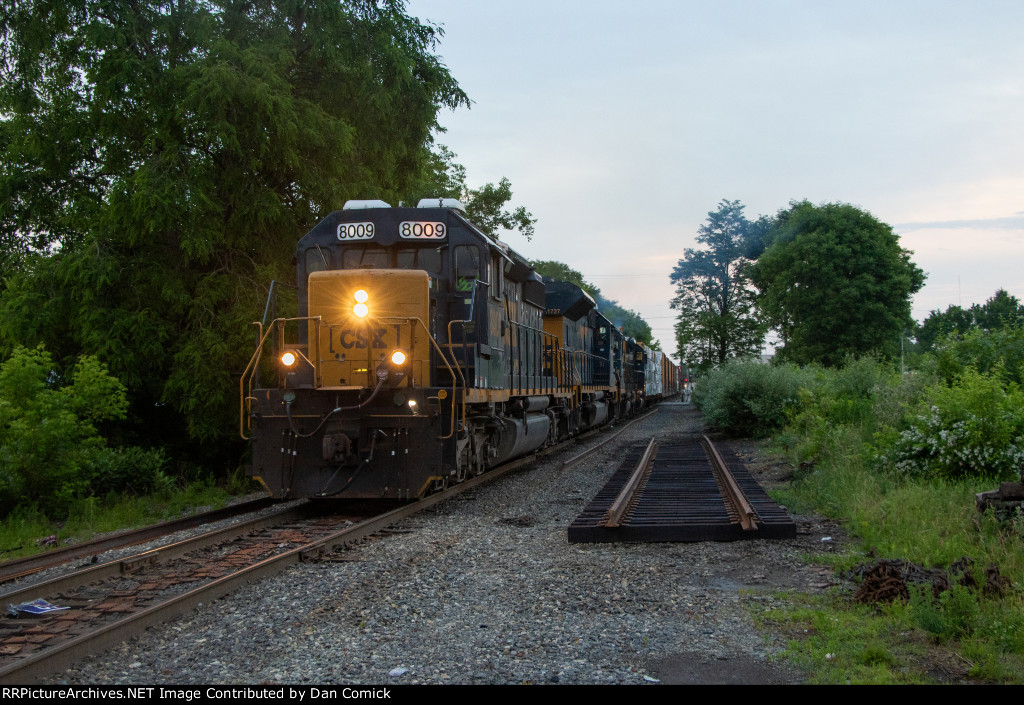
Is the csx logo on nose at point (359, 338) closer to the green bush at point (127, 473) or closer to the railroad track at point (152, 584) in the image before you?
the railroad track at point (152, 584)

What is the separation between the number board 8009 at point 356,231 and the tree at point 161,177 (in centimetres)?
359

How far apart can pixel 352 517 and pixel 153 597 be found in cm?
356

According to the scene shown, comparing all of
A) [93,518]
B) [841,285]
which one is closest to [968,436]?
[93,518]

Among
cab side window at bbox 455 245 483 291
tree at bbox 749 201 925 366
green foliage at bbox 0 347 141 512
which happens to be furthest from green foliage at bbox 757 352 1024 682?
tree at bbox 749 201 925 366

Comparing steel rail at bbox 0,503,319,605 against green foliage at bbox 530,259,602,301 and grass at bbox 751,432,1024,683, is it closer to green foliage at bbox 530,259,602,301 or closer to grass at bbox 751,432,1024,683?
grass at bbox 751,432,1024,683

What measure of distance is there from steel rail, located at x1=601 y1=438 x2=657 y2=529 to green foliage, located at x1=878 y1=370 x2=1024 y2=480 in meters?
3.05

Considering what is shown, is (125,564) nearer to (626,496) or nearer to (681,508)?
(626,496)

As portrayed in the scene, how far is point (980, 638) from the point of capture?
437 cm

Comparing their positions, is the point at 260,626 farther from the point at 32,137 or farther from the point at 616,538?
the point at 32,137

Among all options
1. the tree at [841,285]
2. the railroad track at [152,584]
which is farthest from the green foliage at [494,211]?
the railroad track at [152,584]

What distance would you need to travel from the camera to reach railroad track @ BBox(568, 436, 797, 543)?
7555mm

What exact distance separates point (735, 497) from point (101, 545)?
261 inches

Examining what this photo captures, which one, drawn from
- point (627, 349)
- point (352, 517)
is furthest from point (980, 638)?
point (627, 349)

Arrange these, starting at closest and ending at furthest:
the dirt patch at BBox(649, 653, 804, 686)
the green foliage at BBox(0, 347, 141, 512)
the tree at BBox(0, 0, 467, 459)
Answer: the dirt patch at BBox(649, 653, 804, 686) → the green foliage at BBox(0, 347, 141, 512) → the tree at BBox(0, 0, 467, 459)
